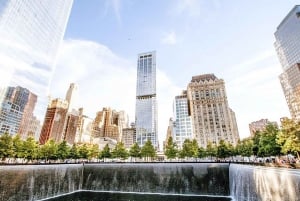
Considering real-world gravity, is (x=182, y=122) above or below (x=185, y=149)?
above

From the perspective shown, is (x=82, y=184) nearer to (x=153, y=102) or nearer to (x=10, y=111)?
(x=10, y=111)

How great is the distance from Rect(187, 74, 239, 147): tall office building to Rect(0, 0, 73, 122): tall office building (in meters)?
69.3

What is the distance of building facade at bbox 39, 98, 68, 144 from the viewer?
127 meters

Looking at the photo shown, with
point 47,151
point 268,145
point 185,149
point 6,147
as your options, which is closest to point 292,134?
point 268,145

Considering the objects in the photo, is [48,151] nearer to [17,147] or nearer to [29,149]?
[29,149]

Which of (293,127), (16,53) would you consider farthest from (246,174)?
(16,53)

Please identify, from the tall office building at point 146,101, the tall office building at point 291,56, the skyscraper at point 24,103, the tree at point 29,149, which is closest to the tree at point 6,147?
the tree at point 29,149

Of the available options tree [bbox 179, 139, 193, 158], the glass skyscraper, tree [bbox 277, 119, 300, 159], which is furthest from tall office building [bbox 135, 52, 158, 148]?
tree [bbox 277, 119, 300, 159]

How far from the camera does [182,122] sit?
102 meters

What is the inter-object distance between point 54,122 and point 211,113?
353ft

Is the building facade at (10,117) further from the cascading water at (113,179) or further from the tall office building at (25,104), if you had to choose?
the cascading water at (113,179)

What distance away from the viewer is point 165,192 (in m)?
30.3

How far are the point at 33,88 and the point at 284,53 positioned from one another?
121004 mm

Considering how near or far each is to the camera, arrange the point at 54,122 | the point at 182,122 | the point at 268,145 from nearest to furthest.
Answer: the point at 268,145 → the point at 182,122 → the point at 54,122
